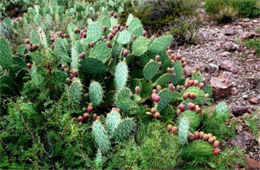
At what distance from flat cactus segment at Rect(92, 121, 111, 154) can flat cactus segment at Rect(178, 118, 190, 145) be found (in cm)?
56

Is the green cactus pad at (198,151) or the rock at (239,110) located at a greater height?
the rock at (239,110)

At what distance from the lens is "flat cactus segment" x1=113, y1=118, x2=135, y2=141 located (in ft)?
9.07

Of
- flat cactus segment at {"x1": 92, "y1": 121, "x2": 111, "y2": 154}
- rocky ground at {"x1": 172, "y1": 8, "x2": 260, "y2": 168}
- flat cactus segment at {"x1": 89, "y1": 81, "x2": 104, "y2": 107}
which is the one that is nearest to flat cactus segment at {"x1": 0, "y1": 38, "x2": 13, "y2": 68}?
flat cactus segment at {"x1": 89, "y1": 81, "x2": 104, "y2": 107}

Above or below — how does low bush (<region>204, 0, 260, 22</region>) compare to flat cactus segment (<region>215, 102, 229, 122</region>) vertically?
above

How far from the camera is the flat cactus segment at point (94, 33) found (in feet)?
12.6

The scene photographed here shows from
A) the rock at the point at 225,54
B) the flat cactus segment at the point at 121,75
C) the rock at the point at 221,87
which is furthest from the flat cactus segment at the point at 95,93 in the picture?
the rock at the point at 225,54

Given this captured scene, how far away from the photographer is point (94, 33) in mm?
3844

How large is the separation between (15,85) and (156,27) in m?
3.09

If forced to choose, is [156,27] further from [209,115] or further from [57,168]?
[57,168]

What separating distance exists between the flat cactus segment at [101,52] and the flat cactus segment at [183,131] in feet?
3.85

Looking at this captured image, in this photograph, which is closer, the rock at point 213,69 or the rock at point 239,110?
the rock at point 239,110

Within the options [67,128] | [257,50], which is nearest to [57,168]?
[67,128]

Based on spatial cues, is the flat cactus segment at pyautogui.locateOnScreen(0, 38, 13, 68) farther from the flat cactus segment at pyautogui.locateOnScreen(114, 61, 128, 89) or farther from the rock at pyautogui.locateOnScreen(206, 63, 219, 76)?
the rock at pyautogui.locateOnScreen(206, 63, 219, 76)

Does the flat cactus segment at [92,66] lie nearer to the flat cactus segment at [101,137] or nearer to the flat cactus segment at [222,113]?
the flat cactus segment at [101,137]
